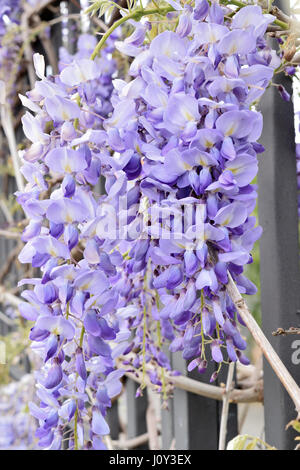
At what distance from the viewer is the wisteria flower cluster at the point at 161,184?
1.70ft

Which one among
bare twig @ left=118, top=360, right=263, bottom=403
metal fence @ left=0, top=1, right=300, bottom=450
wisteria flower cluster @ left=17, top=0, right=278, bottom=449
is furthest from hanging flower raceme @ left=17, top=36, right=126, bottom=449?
bare twig @ left=118, top=360, right=263, bottom=403

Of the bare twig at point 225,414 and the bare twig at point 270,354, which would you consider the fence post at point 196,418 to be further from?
the bare twig at point 270,354

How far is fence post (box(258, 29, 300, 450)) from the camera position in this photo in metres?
0.86

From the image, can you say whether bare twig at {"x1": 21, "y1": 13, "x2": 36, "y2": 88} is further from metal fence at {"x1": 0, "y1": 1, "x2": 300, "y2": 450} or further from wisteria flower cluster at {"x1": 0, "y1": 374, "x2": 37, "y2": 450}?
metal fence at {"x1": 0, "y1": 1, "x2": 300, "y2": 450}

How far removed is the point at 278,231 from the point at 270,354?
1.36 feet

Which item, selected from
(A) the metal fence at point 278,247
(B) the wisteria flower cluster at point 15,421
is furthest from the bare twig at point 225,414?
(B) the wisteria flower cluster at point 15,421

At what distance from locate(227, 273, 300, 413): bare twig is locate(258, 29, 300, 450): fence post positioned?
0.36 meters

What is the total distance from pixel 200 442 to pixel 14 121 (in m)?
1.70

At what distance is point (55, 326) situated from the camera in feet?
1.82

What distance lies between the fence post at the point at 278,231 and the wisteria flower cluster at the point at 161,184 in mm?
258

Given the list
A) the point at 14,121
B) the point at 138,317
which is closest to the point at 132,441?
the point at 138,317

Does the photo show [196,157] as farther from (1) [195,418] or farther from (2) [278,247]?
(1) [195,418]
